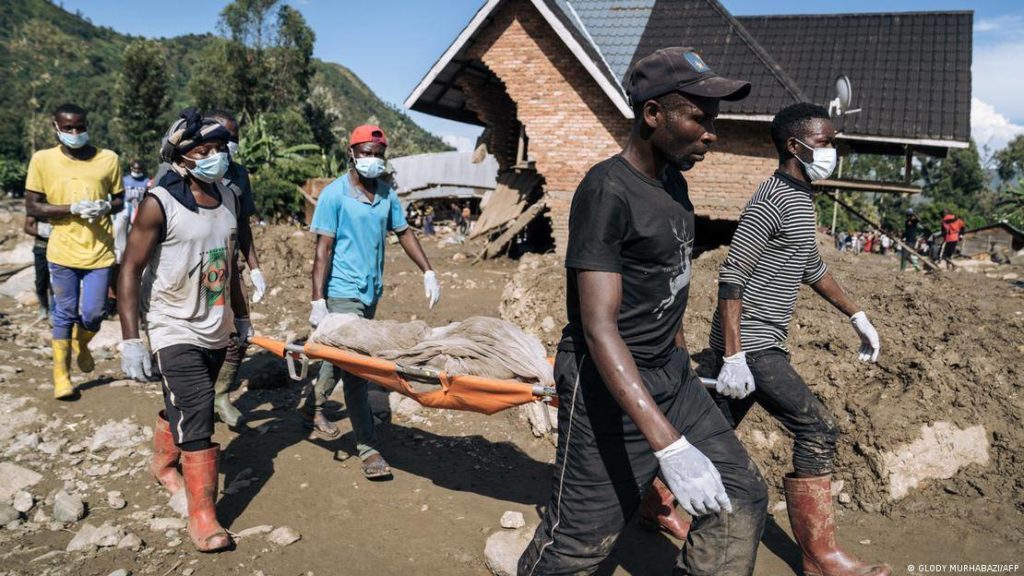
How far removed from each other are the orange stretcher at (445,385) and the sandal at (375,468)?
2.67ft

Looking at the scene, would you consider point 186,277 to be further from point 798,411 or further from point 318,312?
point 798,411

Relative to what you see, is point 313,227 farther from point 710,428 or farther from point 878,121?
point 878,121

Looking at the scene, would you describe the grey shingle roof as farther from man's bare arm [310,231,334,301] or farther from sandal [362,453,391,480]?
sandal [362,453,391,480]

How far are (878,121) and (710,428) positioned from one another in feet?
38.4

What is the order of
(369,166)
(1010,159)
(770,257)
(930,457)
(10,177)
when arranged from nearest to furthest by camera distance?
1. (770,257)
2. (930,457)
3. (369,166)
4. (10,177)
5. (1010,159)

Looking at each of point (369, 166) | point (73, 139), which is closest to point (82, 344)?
point (73, 139)

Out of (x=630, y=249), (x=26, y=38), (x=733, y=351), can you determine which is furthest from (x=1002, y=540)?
(x=26, y=38)

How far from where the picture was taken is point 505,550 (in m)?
3.22

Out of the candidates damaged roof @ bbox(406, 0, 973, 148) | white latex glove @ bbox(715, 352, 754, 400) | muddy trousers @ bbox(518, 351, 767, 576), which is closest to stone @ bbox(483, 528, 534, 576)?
muddy trousers @ bbox(518, 351, 767, 576)

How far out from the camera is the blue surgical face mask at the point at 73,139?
16.4 ft

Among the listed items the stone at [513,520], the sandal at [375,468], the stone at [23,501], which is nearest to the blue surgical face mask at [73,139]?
the stone at [23,501]

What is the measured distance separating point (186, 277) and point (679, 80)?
2.60m

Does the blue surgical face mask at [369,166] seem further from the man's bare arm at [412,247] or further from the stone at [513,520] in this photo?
the stone at [513,520]

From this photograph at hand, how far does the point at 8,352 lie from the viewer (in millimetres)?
6332
